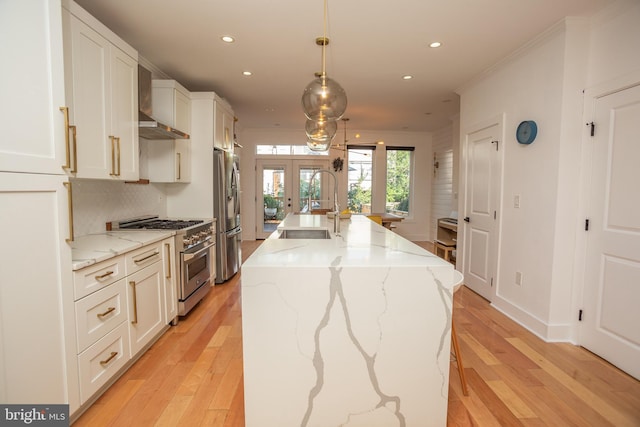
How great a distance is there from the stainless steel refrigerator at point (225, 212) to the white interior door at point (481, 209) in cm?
306

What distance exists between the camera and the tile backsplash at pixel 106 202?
2441 millimetres

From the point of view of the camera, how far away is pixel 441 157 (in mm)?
6988

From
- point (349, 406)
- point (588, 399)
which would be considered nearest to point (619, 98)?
point (588, 399)

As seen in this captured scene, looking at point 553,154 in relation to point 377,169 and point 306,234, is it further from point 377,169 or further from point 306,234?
point 377,169

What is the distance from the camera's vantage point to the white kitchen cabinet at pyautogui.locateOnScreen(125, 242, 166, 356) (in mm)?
2172

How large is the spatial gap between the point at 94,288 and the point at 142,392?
713 millimetres

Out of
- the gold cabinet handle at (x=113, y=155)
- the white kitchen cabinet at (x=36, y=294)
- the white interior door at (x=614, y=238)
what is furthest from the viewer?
the gold cabinet handle at (x=113, y=155)

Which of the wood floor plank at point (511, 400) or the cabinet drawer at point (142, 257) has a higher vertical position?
the cabinet drawer at point (142, 257)

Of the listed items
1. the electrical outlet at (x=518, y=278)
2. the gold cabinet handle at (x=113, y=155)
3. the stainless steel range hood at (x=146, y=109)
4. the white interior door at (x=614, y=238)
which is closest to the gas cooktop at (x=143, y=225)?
the gold cabinet handle at (x=113, y=155)

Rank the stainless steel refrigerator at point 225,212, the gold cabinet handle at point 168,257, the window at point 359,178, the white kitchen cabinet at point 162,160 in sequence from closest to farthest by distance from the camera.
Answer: the gold cabinet handle at point 168,257
the white kitchen cabinet at point 162,160
the stainless steel refrigerator at point 225,212
the window at point 359,178

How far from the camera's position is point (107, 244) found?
215cm

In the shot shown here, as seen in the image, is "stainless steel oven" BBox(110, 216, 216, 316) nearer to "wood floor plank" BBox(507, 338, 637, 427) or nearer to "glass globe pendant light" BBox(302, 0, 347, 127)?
"glass globe pendant light" BBox(302, 0, 347, 127)

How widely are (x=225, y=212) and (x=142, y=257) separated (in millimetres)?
1776

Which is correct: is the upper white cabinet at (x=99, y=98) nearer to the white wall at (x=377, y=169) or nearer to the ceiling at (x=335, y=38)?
the ceiling at (x=335, y=38)
